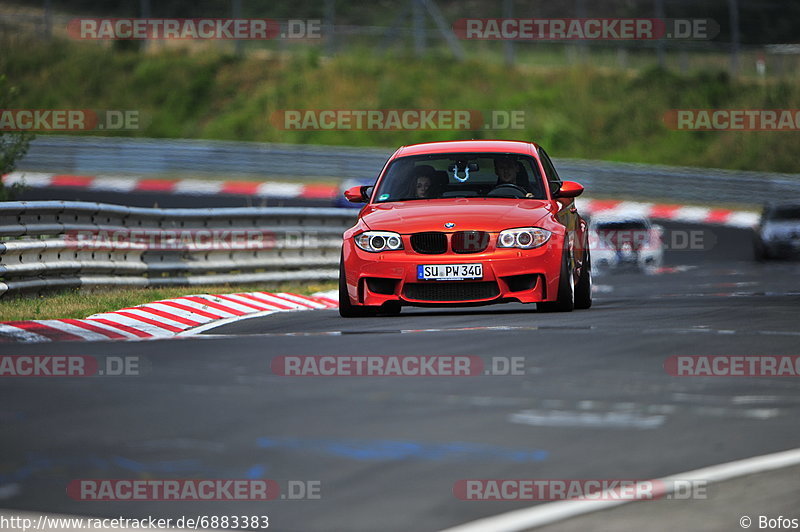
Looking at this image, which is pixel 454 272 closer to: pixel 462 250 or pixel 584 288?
pixel 462 250

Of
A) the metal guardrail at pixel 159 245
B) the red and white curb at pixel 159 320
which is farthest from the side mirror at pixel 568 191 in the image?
the metal guardrail at pixel 159 245

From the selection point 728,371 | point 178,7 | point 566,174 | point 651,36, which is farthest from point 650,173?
point 728,371

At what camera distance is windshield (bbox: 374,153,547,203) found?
43.5 ft

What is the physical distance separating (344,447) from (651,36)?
1625 inches

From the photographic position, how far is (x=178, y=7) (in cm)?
4700

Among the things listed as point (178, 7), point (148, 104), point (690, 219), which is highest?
point (178, 7)

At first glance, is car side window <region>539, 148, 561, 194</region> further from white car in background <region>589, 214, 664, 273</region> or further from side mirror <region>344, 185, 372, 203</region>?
white car in background <region>589, 214, 664, 273</region>

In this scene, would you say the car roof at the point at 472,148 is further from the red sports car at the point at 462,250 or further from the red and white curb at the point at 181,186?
the red and white curb at the point at 181,186

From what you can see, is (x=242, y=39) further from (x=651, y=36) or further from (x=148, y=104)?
(x=651, y=36)

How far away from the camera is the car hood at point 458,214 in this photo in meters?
12.3

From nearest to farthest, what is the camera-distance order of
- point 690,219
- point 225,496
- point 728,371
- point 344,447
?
point 225,496, point 344,447, point 728,371, point 690,219

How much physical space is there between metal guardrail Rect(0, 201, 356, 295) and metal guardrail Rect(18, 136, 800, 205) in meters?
17.9

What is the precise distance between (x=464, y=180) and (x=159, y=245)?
16.5 ft

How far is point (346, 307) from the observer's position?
41.8 feet
